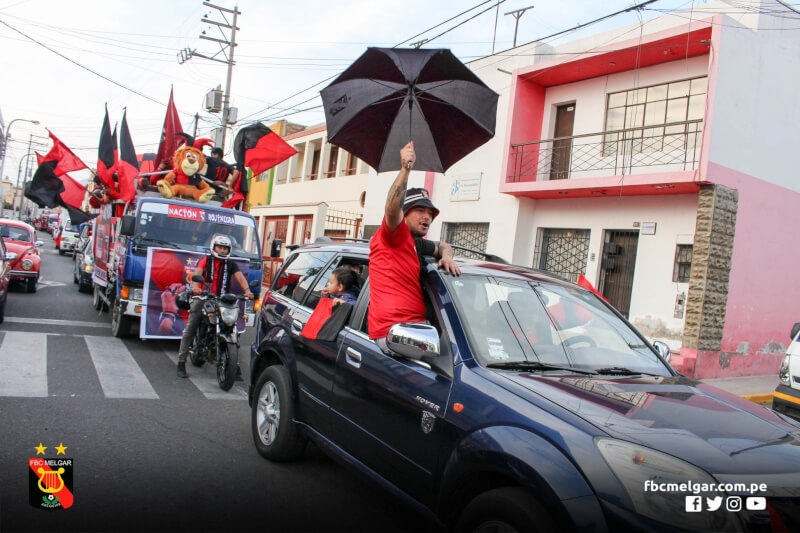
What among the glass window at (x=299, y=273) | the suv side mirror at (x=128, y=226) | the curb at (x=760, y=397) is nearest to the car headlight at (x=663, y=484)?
the glass window at (x=299, y=273)

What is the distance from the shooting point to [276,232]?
93.8 feet

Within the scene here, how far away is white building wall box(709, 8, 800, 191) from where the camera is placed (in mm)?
11281

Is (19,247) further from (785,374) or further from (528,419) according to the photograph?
(785,374)

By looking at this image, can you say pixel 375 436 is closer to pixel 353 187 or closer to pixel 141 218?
pixel 141 218

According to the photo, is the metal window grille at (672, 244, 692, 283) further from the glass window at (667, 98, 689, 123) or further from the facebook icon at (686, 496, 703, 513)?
the facebook icon at (686, 496, 703, 513)

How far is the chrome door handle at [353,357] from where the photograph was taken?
11.6 feet

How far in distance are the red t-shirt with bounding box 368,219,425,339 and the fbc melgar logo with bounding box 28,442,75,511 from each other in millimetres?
2096

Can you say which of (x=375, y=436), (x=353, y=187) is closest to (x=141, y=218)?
(x=375, y=436)

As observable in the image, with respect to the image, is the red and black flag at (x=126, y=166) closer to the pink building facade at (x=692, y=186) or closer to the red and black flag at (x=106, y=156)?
the red and black flag at (x=106, y=156)

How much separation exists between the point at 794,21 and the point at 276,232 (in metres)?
22.1

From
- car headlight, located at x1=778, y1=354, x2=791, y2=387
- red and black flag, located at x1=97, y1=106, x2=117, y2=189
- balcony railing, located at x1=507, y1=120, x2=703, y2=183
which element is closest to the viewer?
car headlight, located at x1=778, y1=354, x2=791, y2=387

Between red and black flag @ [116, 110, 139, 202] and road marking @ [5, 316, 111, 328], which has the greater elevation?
red and black flag @ [116, 110, 139, 202]

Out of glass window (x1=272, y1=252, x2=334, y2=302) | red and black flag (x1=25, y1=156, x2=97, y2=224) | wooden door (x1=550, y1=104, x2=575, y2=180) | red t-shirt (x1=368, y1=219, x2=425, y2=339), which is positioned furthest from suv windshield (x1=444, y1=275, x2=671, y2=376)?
red and black flag (x1=25, y1=156, x2=97, y2=224)

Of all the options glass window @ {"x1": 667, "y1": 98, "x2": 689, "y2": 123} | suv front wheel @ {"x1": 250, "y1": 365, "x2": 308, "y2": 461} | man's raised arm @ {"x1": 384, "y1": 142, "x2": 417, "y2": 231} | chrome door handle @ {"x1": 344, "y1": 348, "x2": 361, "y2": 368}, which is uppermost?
glass window @ {"x1": 667, "y1": 98, "x2": 689, "y2": 123}
